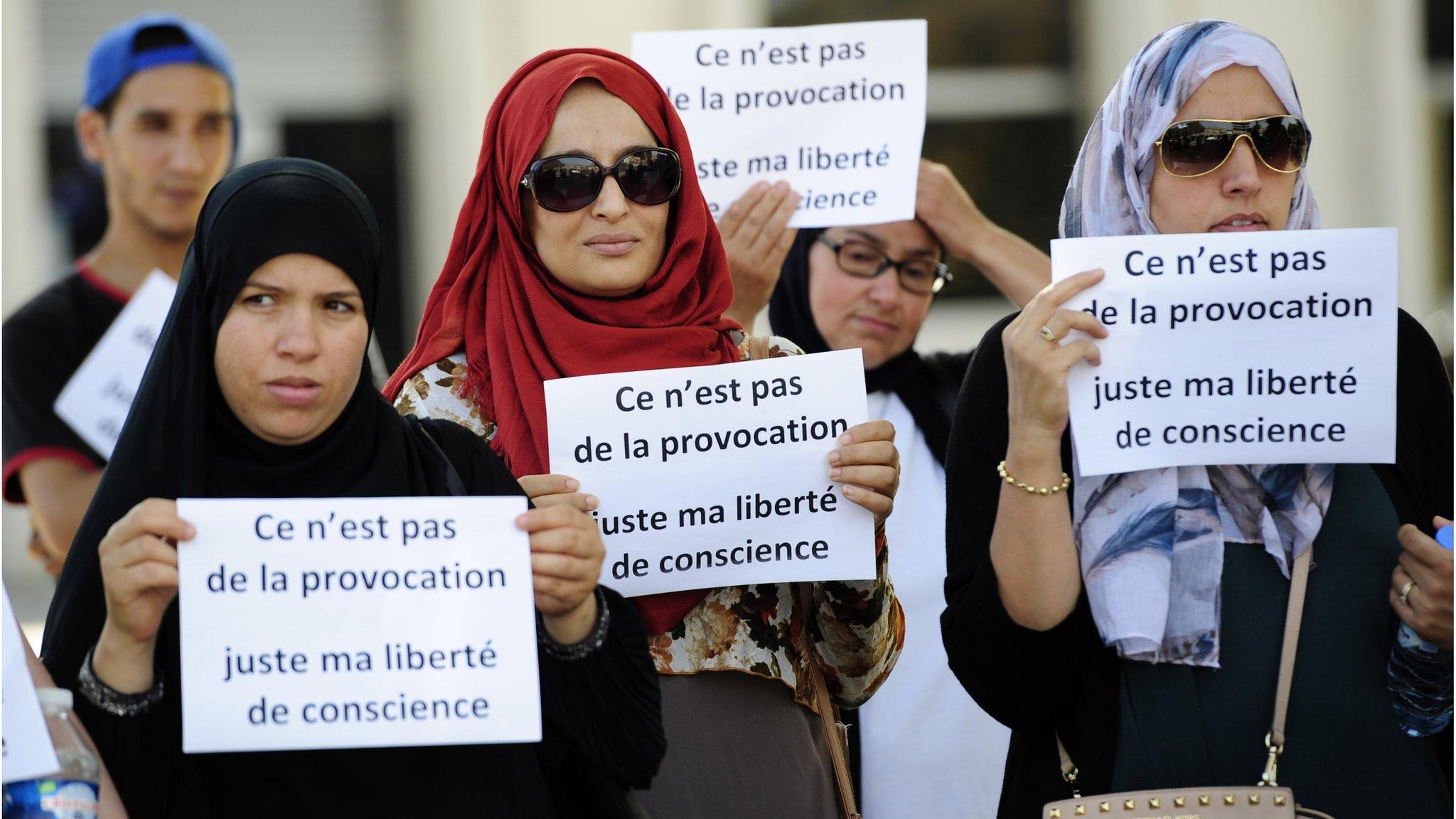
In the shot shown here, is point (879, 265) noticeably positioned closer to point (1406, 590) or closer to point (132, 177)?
point (1406, 590)

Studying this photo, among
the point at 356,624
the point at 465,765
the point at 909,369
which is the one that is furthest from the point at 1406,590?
the point at 909,369

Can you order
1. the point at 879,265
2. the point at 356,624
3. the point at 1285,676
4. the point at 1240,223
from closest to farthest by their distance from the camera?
1. the point at 356,624
2. the point at 1285,676
3. the point at 1240,223
4. the point at 879,265

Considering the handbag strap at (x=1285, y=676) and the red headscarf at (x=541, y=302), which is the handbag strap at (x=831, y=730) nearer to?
the red headscarf at (x=541, y=302)

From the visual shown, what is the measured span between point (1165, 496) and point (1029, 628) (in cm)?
29

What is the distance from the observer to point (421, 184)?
8500mm

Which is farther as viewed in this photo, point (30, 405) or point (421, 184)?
point (421, 184)

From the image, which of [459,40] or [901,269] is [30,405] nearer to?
[901,269]

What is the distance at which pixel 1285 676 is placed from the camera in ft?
7.66

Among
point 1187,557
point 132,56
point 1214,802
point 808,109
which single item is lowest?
point 1214,802

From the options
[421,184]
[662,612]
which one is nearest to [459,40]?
[421,184]

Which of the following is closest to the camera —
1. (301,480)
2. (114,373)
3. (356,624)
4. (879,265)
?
(356,624)

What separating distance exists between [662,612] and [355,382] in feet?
2.06

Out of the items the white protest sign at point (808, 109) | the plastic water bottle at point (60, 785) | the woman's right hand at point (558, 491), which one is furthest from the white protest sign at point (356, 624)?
the white protest sign at point (808, 109)

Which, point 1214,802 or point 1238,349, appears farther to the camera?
point 1238,349
